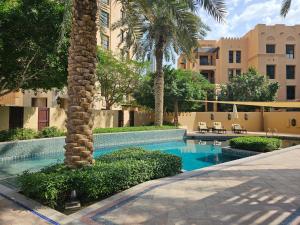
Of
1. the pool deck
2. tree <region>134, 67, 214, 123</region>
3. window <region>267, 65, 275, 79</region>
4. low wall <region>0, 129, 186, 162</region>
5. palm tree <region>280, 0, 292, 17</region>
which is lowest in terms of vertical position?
the pool deck

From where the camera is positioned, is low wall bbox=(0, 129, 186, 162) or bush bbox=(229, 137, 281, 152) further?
bush bbox=(229, 137, 281, 152)

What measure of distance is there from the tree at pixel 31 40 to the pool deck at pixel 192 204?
859 centimetres

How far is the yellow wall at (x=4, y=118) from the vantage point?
63.2 feet

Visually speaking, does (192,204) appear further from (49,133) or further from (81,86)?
(49,133)

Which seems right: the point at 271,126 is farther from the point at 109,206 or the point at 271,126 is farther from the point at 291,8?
the point at 109,206

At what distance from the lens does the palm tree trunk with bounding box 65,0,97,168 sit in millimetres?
7621

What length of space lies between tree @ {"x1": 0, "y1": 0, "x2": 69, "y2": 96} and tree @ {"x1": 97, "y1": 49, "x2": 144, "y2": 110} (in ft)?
34.5

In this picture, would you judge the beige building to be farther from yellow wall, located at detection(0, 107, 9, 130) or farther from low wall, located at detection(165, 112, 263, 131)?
yellow wall, located at detection(0, 107, 9, 130)

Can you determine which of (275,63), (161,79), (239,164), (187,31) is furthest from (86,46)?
(275,63)

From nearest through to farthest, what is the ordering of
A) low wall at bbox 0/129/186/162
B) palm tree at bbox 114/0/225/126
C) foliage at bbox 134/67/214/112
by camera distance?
palm tree at bbox 114/0/225/126 < low wall at bbox 0/129/186/162 < foliage at bbox 134/67/214/112

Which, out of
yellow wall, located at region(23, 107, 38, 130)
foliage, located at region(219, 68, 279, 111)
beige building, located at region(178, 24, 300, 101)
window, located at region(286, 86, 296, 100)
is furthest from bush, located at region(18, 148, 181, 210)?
window, located at region(286, 86, 296, 100)

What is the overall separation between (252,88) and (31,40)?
91.7ft

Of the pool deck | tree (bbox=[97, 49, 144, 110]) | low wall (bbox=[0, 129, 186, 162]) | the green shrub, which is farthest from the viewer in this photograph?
tree (bbox=[97, 49, 144, 110])

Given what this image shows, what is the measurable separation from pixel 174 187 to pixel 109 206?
2.02m
